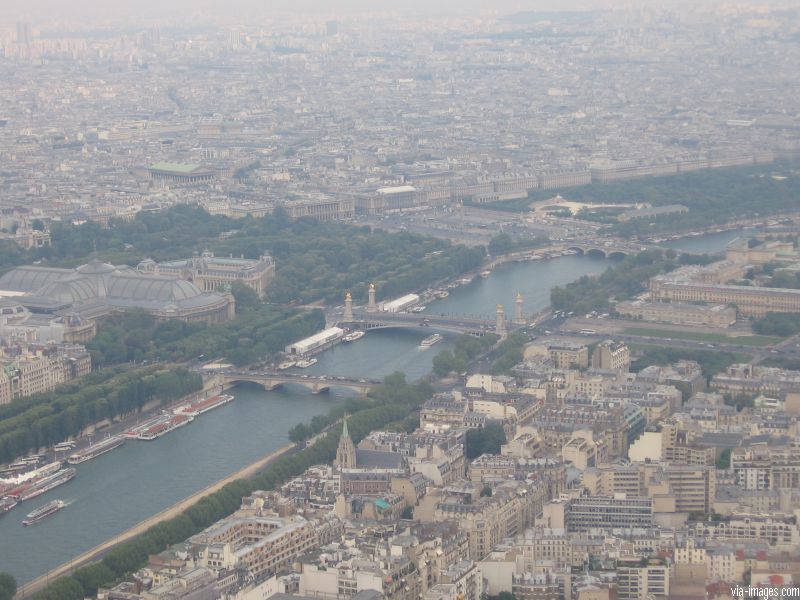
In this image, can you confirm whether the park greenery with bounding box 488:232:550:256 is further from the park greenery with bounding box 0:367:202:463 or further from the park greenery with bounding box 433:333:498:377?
the park greenery with bounding box 0:367:202:463

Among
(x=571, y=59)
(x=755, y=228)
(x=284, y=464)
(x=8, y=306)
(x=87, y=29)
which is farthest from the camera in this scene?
(x=87, y=29)

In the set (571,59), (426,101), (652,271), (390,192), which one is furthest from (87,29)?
(652,271)

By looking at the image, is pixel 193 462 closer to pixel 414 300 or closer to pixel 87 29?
pixel 414 300

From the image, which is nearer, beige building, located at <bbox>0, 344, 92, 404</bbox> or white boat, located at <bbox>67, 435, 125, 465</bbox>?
white boat, located at <bbox>67, 435, 125, 465</bbox>

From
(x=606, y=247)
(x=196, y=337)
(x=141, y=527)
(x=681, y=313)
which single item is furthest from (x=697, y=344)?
(x=141, y=527)

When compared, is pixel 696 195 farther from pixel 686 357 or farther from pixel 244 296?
pixel 686 357

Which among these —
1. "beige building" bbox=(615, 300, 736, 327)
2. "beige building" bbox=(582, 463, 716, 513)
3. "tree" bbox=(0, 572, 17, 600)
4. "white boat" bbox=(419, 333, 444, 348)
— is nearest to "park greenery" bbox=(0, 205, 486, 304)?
"white boat" bbox=(419, 333, 444, 348)
